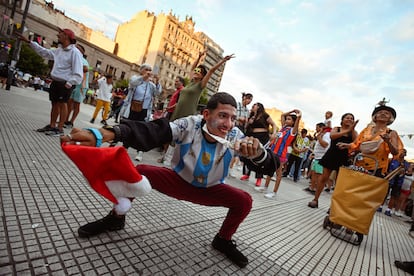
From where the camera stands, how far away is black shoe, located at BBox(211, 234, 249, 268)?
6.19ft

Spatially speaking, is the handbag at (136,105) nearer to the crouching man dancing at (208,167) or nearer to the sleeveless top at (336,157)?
the crouching man dancing at (208,167)

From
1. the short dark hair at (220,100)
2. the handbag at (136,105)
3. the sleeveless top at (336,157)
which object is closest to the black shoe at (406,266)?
the sleeveless top at (336,157)

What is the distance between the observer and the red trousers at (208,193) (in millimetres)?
1903

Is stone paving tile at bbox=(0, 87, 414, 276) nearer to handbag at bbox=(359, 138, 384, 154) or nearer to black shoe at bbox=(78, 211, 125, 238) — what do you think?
black shoe at bbox=(78, 211, 125, 238)

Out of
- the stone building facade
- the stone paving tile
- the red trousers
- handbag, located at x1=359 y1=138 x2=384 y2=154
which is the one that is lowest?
the stone paving tile

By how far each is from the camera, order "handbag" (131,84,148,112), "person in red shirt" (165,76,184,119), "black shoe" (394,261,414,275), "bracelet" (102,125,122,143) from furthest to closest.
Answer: "person in red shirt" (165,76,184,119), "handbag" (131,84,148,112), "black shoe" (394,261,414,275), "bracelet" (102,125,122,143)

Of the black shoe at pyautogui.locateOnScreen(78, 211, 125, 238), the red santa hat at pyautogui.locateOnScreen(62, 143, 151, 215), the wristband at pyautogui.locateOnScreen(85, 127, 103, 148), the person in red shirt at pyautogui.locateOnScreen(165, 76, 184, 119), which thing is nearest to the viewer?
the red santa hat at pyautogui.locateOnScreen(62, 143, 151, 215)

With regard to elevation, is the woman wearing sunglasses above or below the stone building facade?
below

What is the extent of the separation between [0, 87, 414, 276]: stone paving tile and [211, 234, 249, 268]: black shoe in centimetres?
5

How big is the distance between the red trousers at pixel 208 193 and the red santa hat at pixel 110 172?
Answer: 60cm

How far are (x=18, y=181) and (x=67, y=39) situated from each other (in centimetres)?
339

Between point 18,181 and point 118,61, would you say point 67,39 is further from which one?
point 118,61

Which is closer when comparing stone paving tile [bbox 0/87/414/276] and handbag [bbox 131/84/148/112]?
stone paving tile [bbox 0/87/414/276]

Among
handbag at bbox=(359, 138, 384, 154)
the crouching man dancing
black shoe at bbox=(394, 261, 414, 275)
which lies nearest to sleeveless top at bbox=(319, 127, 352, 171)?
handbag at bbox=(359, 138, 384, 154)
